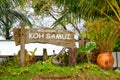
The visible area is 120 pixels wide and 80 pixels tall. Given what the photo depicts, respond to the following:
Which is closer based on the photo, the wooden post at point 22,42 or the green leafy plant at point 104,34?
the wooden post at point 22,42

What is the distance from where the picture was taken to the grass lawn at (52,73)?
9914 millimetres

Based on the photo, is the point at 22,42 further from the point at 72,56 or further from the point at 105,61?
the point at 105,61

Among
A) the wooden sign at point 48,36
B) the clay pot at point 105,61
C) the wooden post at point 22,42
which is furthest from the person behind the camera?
the clay pot at point 105,61

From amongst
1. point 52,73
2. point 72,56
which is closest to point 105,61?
point 72,56

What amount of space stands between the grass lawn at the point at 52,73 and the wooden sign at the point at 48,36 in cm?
81

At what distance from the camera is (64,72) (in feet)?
33.8

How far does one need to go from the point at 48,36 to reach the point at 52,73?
1.62 metres

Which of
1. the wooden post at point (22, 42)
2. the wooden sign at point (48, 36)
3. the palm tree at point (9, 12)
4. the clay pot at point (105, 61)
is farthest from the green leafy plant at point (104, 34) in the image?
the palm tree at point (9, 12)

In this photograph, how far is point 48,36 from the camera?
11305 mm

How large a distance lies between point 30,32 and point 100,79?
9.23 feet

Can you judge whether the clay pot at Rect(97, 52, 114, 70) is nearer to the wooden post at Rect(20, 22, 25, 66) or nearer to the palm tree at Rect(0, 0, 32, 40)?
the wooden post at Rect(20, 22, 25, 66)

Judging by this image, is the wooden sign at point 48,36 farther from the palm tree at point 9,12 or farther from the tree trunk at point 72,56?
the palm tree at point 9,12

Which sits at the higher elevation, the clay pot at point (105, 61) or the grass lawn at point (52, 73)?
the clay pot at point (105, 61)

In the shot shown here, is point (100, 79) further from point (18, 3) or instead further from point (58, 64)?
point (18, 3)
